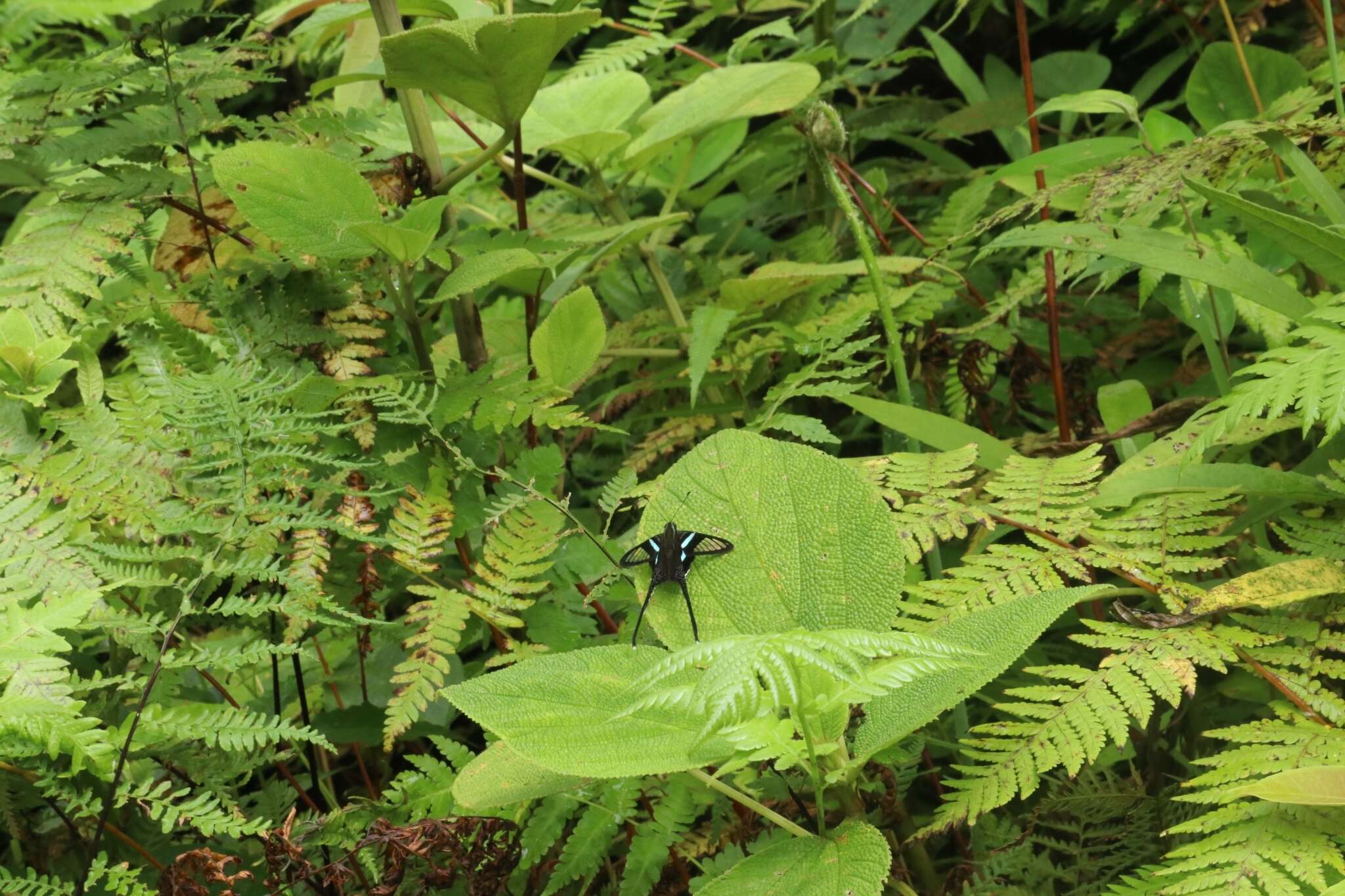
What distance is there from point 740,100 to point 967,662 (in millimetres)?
1154

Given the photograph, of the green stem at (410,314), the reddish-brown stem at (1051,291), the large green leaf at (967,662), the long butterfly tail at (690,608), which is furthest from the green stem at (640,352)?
the large green leaf at (967,662)

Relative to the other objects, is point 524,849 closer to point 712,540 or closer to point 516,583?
point 516,583

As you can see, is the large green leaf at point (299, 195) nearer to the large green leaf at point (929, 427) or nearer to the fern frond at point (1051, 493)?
the large green leaf at point (929, 427)

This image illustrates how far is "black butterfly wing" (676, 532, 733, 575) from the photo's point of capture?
1.08 m

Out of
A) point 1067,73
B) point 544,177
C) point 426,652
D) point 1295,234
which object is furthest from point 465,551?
point 1067,73

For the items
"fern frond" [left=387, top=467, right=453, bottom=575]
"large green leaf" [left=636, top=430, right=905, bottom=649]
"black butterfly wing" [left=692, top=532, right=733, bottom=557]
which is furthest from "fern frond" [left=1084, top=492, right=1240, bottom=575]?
"fern frond" [left=387, top=467, right=453, bottom=575]

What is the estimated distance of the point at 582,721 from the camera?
3.12ft

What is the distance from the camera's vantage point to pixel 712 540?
42.8 inches

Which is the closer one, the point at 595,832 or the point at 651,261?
the point at 595,832

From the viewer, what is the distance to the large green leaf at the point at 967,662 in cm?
93

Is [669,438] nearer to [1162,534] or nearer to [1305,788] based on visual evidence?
[1162,534]

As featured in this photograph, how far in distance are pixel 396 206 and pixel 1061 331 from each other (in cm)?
129

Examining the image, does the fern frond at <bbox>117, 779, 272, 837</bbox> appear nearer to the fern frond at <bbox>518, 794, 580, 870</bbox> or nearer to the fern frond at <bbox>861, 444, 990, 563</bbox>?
the fern frond at <bbox>518, 794, 580, 870</bbox>

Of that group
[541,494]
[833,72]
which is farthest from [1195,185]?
[833,72]
